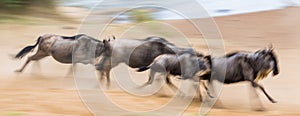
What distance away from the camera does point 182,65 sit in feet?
24.6

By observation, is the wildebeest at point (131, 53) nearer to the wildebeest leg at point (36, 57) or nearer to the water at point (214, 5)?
the wildebeest leg at point (36, 57)

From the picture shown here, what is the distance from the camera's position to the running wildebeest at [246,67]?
24.0 feet

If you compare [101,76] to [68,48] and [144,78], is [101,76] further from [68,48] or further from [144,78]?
[144,78]

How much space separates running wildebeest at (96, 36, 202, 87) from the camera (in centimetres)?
802

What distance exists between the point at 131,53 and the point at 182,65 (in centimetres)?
84

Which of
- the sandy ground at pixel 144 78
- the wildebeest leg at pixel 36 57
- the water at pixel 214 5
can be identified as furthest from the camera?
the water at pixel 214 5

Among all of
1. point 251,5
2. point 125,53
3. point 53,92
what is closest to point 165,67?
point 125,53

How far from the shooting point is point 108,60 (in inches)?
320

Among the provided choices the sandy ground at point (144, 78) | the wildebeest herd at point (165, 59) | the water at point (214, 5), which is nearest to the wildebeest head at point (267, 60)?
the wildebeest herd at point (165, 59)

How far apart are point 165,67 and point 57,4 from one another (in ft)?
18.4

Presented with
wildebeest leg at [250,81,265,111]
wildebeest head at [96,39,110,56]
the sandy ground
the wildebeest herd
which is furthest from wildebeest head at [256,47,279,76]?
wildebeest head at [96,39,110,56]

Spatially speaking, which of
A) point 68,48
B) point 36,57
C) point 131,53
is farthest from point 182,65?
point 36,57

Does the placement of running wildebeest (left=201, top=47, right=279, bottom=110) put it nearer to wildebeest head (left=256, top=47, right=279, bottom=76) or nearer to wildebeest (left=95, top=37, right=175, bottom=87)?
wildebeest head (left=256, top=47, right=279, bottom=76)

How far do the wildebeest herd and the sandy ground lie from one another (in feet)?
0.92
